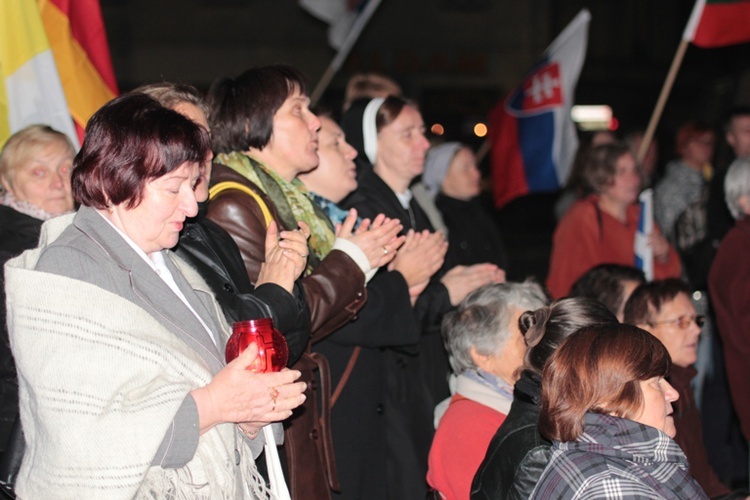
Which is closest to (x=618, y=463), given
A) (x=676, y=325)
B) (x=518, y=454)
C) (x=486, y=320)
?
(x=518, y=454)

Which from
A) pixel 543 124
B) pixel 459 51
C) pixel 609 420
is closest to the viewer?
pixel 609 420

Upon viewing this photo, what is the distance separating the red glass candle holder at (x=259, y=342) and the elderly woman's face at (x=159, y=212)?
0.31 metres

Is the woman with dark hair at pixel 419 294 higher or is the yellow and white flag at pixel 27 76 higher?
the yellow and white flag at pixel 27 76

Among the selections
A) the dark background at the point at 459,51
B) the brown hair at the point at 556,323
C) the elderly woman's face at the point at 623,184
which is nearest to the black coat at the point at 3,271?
the brown hair at the point at 556,323

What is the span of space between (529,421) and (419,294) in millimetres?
1352

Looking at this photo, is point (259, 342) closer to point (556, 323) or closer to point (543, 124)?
point (556, 323)

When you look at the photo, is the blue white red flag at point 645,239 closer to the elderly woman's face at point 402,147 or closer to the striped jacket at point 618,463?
the elderly woman's face at point 402,147

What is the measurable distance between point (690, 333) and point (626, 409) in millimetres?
1842

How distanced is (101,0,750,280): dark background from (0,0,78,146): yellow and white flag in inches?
506

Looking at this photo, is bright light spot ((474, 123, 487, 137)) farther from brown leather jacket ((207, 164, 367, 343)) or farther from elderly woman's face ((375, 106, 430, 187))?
brown leather jacket ((207, 164, 367, 343))

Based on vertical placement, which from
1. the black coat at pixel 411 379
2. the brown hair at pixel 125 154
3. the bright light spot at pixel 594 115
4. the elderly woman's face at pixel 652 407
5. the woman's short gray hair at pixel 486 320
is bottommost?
the bright light spot at pixel 594 115

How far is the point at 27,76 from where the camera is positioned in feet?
13.9

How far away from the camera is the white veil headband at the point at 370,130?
481cm

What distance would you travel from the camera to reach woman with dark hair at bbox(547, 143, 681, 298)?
612 cm
